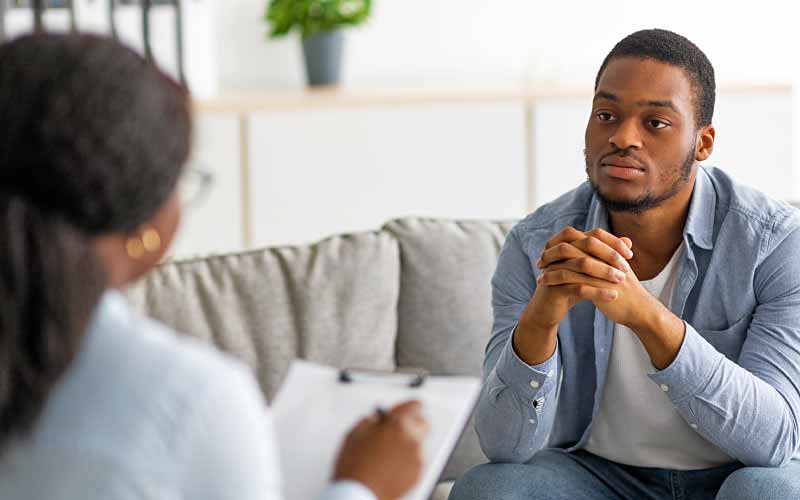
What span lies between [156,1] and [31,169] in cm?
230

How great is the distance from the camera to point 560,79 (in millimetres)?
3633

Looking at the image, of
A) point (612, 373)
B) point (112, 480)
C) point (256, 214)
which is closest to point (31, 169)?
point (112, 480)

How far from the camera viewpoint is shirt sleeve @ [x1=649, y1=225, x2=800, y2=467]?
1.49 metres

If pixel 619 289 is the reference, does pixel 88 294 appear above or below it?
above

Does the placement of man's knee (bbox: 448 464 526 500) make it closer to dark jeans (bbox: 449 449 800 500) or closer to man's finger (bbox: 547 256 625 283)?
dark jeans (bbox: 449 449 800 500)

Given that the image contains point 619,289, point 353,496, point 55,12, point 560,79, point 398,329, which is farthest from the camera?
point 560,79

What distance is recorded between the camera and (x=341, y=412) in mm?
1145

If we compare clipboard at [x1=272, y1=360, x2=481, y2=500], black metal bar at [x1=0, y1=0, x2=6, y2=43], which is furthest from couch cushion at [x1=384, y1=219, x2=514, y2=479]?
black metal bar at [x1=0, y1=0, x2=6, y2=43]

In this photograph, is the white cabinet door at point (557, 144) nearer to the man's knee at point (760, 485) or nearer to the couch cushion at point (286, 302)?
the couch cushion at point (286, 302)

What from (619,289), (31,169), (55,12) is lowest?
(619,289)

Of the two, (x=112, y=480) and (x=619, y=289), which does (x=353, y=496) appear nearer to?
(x=112, y=480)

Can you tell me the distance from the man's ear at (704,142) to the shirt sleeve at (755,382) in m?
0.18

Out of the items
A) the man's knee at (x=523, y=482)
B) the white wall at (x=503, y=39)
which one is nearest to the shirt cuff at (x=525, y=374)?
the man's knee at (x=523, y=482)

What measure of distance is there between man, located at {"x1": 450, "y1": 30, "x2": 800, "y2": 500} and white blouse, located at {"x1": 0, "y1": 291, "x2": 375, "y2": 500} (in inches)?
29.7
